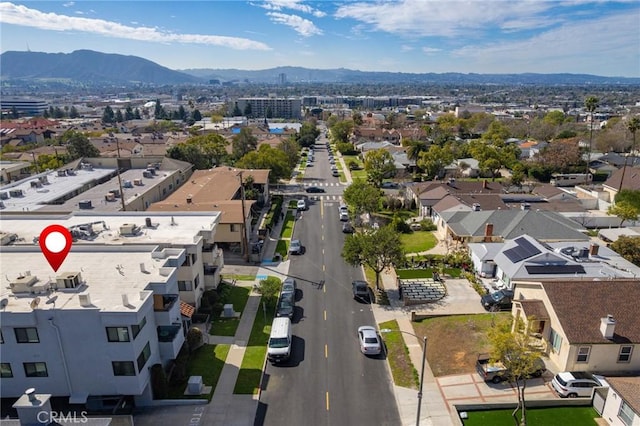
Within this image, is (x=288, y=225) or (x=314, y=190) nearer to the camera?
(x=288, y=225)

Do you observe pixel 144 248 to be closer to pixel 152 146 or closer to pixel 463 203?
pixel 463 203

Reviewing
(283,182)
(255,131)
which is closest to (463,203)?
(283,182)

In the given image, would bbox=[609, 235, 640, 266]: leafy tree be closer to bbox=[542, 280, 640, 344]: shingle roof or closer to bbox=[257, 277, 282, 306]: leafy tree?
bbox=[542, 280, 640, 344]: shingle roof

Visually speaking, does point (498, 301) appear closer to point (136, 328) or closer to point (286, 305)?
point (286, 305)

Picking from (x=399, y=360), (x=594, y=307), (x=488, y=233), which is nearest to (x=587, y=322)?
(x=594, y=307)

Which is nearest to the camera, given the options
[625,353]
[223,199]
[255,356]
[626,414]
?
[626,414]

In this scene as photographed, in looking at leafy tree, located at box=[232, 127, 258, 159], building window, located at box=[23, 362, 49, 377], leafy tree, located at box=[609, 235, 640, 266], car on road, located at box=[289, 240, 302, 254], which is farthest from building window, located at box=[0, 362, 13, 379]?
leafy tree, located at box=[232, 127, 258, 159]

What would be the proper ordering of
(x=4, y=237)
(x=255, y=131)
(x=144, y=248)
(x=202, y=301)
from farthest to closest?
(x=255, y=131)
(x=202, y=301)
(x=4, y=237)
(x=144, y=248)
